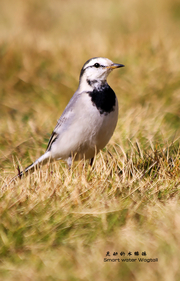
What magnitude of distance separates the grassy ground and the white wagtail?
0.20 metres

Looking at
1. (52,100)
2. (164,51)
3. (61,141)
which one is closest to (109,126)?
(61,141)

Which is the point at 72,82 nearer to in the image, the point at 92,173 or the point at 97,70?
the point at 97,70

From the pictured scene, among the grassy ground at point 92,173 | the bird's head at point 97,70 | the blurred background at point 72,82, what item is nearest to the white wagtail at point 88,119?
the bird's head at point 97,70

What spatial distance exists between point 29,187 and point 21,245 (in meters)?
0.69

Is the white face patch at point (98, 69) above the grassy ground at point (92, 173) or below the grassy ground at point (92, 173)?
above

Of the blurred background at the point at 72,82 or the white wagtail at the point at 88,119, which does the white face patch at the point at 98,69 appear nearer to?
the white wagtail at the point at 88,119

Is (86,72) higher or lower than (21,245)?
higher

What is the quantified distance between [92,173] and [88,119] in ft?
1.87

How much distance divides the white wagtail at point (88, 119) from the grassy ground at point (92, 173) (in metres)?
0.20

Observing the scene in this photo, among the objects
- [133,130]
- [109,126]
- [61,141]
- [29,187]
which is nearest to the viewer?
[29,187]

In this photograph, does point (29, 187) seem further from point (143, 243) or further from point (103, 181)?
point (143, 243)

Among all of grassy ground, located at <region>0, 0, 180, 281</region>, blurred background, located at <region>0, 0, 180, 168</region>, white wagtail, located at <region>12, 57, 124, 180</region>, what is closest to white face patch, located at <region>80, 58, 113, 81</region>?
white wagtail, located at <region>12, 57, 124, 180</region>

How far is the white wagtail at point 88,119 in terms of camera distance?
4086mm

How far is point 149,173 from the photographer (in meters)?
4.21
